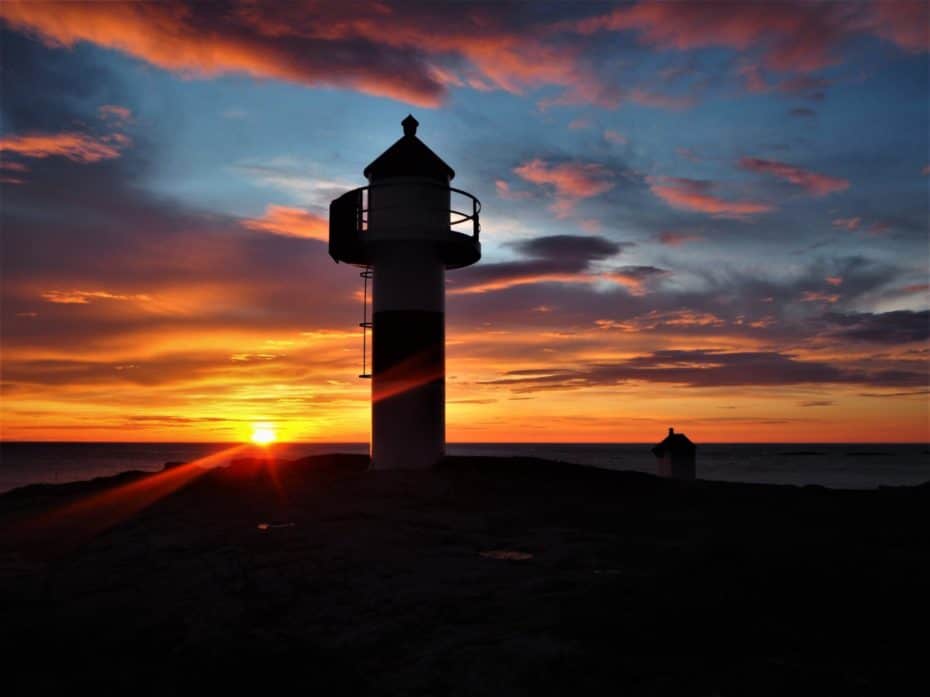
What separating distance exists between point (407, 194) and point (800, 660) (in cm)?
1512

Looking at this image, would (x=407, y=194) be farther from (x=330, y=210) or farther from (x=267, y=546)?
(x=267, y=546)

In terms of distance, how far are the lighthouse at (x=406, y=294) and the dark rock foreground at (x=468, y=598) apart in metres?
3.78

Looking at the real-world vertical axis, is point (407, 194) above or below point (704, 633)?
above

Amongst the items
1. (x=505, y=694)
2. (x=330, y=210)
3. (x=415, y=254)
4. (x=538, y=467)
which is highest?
(x=330, y=210)

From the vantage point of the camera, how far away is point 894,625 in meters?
7.68

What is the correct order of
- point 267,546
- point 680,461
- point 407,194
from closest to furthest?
1. point 267,546
2. point 407,194
3. point 680,461

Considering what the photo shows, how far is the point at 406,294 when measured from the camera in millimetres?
19734

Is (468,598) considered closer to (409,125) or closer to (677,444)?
(409,125)

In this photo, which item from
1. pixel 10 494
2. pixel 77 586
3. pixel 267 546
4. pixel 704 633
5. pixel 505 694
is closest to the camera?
pixel 505 694

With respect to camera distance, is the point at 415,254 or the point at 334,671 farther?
the point at 415,254

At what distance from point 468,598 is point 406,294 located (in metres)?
12.0

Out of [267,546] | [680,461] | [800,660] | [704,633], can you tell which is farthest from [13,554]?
[680,461]

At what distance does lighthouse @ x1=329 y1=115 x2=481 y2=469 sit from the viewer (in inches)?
773

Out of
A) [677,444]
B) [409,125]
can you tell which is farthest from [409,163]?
[677,444]
